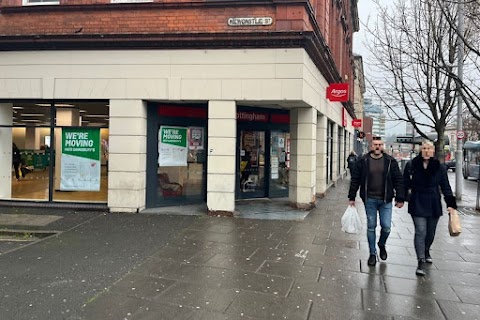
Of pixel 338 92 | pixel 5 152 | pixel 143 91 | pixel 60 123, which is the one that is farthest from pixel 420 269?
pixel 5 152

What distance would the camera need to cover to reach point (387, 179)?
5.49m

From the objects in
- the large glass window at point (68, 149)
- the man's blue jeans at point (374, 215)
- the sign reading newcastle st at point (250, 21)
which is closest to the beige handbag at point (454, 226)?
the man's blue jeans at point (374, 215)

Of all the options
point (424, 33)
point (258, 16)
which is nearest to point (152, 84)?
point (258, 16)

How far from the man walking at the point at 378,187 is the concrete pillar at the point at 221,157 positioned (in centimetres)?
378

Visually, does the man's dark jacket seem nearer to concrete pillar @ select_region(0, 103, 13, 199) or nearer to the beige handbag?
the beige handbag

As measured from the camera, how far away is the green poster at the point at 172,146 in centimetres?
970

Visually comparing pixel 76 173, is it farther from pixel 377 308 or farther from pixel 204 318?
pixel 377 308

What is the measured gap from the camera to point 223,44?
884 centimetres

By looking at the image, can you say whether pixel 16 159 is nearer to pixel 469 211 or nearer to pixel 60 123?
pixel 60 123

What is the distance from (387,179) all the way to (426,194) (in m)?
0.54

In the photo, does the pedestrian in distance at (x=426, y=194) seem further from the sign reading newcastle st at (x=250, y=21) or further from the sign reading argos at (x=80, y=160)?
the sign reading argos at (x=80, y=160)

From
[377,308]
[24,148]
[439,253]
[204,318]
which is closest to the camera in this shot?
[204,318]

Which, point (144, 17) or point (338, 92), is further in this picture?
point (338, 92)

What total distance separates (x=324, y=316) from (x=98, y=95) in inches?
294
